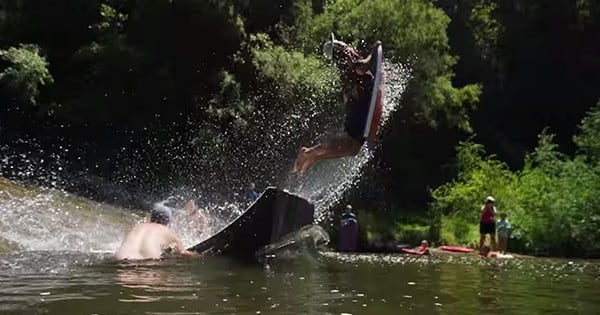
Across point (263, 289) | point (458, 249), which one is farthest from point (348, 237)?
point (263, 289)

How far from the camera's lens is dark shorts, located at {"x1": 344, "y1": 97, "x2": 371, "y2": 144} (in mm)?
8273

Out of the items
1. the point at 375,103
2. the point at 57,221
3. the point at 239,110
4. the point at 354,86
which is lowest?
the point at 57,221

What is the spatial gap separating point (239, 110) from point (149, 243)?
1322 cm

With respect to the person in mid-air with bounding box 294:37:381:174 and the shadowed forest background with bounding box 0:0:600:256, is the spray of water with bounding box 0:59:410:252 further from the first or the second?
the person in mid-air with bounding box 294:37:381:174

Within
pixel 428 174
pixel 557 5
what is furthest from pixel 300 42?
pixel 557 5

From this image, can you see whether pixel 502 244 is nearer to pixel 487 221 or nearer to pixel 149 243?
pixel 487 221

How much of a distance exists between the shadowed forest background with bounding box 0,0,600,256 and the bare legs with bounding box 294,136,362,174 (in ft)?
37.3

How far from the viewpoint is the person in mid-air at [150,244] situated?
1019 centimetres

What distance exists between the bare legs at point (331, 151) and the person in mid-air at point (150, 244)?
84.2 inches

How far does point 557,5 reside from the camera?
31.3 m

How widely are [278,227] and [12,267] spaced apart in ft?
11.0

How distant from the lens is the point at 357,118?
27.3 feet

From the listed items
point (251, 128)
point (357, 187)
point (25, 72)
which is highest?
point (25, 72)

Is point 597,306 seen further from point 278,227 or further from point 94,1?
point 94,1
